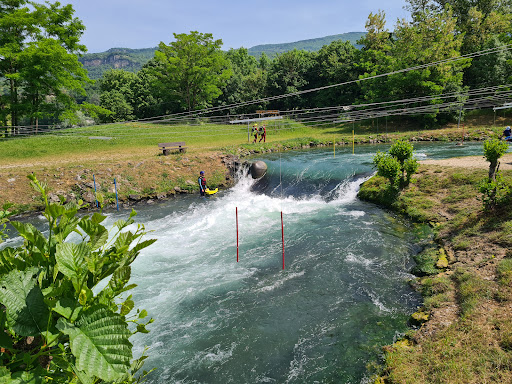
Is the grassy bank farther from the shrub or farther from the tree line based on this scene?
the tree line

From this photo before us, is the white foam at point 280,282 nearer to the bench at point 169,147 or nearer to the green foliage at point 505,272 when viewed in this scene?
the green foliage at point 505,272

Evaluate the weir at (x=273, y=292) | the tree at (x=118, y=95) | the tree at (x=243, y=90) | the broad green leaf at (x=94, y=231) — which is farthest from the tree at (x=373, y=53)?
the broad green leaf at (x=94, y=231)

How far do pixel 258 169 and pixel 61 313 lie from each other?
20704 millimetres

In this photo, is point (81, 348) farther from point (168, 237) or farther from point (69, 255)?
point (168, 237)

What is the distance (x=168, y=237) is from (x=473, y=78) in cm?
→ 4335

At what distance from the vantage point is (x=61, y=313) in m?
1.46

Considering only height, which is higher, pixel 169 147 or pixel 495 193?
pixel 169 147

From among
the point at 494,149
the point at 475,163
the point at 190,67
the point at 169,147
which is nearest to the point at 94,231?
the point at 494,149

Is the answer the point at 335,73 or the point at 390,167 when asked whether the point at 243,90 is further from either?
the point at 390,167

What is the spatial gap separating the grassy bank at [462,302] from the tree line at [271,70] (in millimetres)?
9593

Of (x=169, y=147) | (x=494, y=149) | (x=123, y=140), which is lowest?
(x=494, y=149)

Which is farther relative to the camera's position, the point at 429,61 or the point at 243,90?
the point at 243,90

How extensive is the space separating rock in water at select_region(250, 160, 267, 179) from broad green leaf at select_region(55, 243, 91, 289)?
66.5 feet

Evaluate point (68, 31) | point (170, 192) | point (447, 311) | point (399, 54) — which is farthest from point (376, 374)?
point (399, 54)
